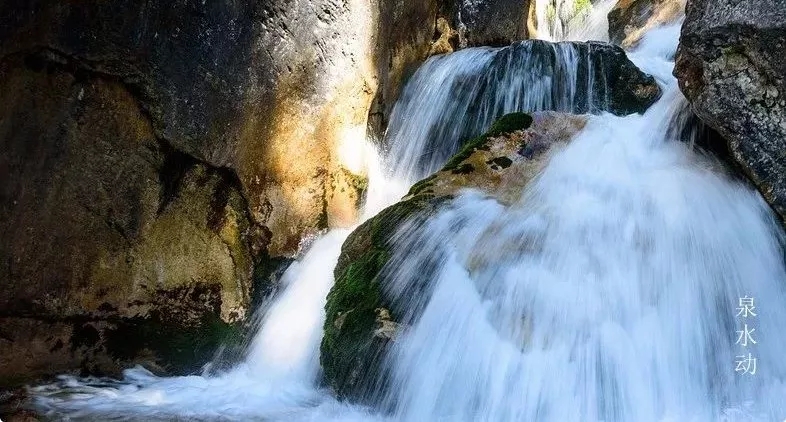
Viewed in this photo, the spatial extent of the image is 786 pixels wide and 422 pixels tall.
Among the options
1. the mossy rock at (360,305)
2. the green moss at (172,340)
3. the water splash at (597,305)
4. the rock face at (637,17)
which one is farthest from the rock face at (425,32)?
the water splash at (597,305)

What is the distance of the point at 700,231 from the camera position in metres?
4.08

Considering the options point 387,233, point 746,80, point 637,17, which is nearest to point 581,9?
point 637,17

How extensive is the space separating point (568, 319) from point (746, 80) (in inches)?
82.0

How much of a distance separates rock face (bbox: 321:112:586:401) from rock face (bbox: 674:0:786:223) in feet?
4.17

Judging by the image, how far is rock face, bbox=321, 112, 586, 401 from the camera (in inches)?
156

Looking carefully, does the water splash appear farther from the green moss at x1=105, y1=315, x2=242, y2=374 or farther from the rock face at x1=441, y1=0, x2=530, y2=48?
the rock face at x1=441, y1=0, x2=530, y2=48

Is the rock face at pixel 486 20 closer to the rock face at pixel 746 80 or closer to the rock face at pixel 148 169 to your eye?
the rock face at pixel 148 169

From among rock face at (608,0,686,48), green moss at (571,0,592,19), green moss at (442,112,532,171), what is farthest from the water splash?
green moss at (571,0,592,19)

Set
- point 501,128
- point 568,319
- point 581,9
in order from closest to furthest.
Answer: point 568,319 → point 501,128 → point 581,9

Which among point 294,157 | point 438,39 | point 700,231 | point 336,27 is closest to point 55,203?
point 294,157

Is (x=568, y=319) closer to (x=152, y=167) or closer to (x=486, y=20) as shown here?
(x=152, y=167)

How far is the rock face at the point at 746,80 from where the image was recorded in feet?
13.0

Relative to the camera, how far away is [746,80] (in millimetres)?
4199

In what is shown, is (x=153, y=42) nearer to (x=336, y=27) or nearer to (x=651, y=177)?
(x=336, y=27)
